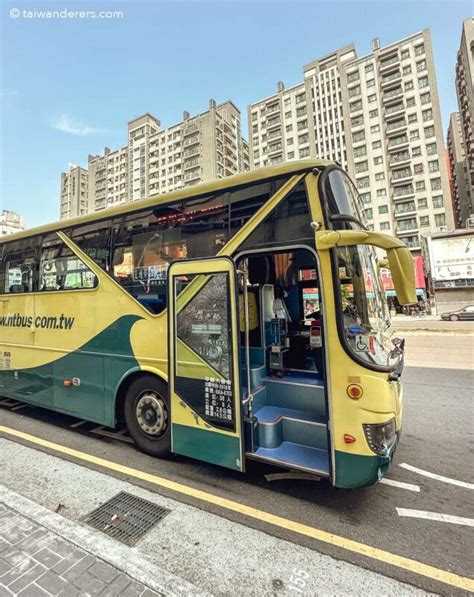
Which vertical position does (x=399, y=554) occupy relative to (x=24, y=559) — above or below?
below

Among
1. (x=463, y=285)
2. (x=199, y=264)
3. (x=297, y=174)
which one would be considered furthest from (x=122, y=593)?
(x=463, y=285)

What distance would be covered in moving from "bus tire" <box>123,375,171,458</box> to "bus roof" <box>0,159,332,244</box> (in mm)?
2282

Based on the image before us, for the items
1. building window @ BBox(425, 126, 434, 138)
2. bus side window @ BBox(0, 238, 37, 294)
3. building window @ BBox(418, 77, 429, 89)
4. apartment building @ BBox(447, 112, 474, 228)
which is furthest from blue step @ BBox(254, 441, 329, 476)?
apartment building @ BBox(447, 112, 474, 228)

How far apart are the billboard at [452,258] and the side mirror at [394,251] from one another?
36016 mm

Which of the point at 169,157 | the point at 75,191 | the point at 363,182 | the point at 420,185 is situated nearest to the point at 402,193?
the point at 420,185

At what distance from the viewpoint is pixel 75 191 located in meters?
79.5

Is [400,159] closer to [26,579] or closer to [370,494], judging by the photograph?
[370,494]

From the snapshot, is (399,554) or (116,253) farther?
(116,253)

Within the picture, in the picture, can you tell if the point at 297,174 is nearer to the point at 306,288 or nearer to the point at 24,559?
the point at 306,288

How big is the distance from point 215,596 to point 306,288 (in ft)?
12.7

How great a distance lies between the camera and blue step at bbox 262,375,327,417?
3.26m

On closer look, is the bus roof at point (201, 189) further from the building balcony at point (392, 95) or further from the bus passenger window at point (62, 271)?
the building balcony at point (392, 95)

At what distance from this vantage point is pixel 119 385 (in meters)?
4.02

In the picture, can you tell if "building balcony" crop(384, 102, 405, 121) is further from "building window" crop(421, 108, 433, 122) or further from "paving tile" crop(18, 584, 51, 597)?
"paving tile" crop(18, 584, 51, 597)
